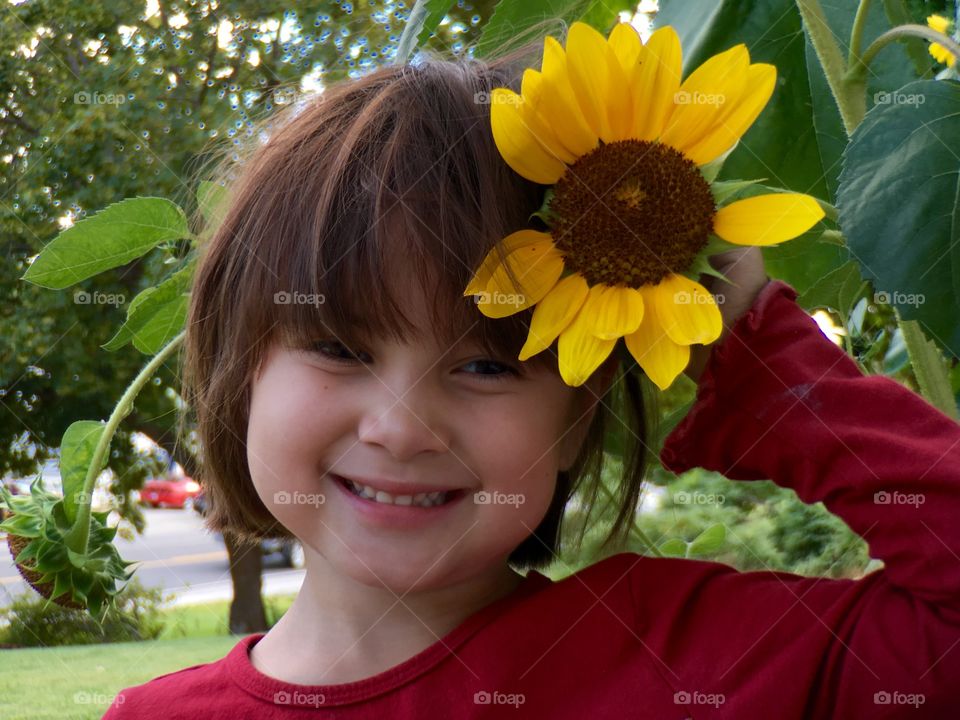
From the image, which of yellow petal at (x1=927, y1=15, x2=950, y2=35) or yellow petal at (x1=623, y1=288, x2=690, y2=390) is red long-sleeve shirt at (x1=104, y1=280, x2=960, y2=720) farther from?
yellow petal at (x1=927, y1=15, x2=950, y2=35)

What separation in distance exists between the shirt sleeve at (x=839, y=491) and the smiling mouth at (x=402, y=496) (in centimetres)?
12

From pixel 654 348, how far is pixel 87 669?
32.6 inches

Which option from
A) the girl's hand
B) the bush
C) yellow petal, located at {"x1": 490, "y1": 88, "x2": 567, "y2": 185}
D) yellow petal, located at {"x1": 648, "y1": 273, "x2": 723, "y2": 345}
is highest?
yellow petal, located at {"x1": 490, "y1": 88, "x2": 567, "y2": 185}

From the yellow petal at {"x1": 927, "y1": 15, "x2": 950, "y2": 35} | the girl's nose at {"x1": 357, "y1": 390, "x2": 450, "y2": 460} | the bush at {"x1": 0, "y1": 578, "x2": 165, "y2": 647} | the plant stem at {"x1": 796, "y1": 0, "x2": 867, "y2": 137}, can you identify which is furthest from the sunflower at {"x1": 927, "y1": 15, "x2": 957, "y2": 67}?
the bush at {"x1": 0, "y1": 578, "x2": 165, "y2": 647}

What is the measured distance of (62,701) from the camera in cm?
93

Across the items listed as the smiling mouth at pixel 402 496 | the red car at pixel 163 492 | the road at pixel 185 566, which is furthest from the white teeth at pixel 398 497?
the red car at pixel 163 492

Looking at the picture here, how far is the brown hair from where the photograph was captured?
1.76ft

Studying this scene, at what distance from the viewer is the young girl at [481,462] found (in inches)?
19.9

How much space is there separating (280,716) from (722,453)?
286mm

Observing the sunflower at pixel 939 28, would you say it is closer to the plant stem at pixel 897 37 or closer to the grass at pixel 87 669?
the plant stem at pixel 897 37

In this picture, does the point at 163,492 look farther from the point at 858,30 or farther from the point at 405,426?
the point at 858,30

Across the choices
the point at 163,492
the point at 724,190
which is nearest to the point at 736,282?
the point at 724,190

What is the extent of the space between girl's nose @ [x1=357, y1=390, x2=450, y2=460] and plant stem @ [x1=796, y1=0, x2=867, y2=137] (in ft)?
0.82

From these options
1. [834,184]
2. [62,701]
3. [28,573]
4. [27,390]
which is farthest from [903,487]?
[27,390]
